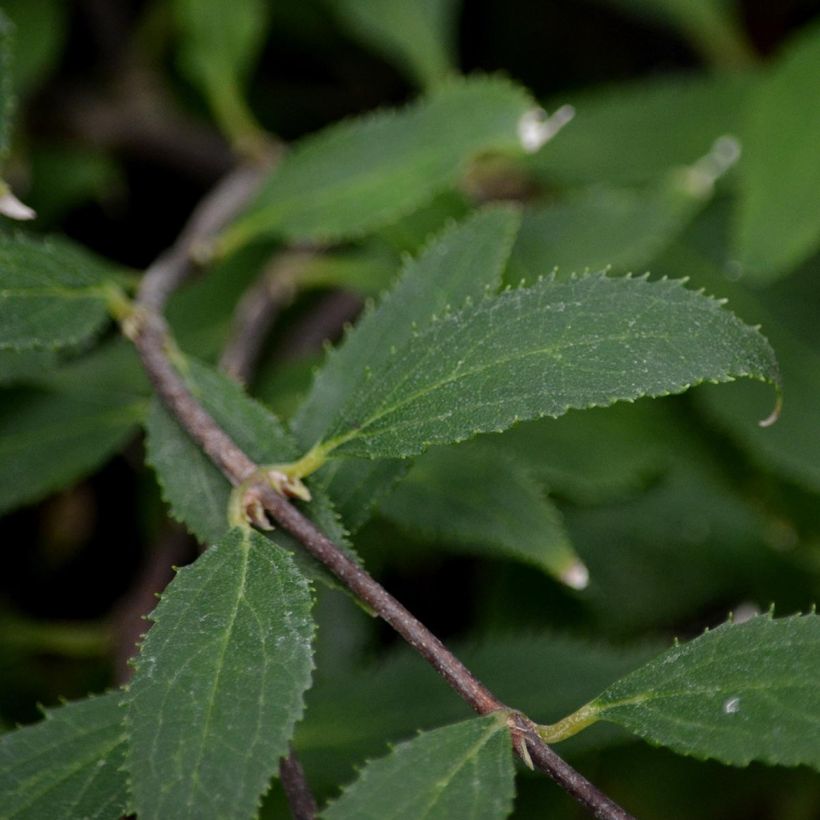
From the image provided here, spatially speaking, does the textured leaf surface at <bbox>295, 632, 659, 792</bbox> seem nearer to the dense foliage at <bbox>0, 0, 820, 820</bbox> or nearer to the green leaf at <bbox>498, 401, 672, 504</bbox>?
the dense foliage at <bbox>0, 0, 820, 820</bbox>

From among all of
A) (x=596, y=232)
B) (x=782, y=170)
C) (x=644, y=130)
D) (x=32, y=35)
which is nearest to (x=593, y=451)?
(x=596, y=232)

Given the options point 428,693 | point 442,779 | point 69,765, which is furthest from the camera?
point 428,693

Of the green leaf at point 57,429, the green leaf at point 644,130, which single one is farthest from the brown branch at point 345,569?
the green leaf at point 644,130

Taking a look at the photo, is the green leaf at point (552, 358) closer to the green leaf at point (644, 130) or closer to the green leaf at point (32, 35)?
the green leaf at point (644, 130)

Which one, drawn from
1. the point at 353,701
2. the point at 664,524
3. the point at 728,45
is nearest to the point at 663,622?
the point at 664,524

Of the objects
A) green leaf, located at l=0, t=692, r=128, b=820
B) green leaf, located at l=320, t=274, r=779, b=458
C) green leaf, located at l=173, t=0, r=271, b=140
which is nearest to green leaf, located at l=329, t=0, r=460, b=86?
green leaf, located at l=173, t=0, r=271, b=140

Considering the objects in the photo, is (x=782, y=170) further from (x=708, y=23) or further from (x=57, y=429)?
(x=57, y=429)

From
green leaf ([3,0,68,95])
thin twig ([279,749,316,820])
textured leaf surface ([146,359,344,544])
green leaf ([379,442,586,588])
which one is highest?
green leaf ([3,0,68,95])
